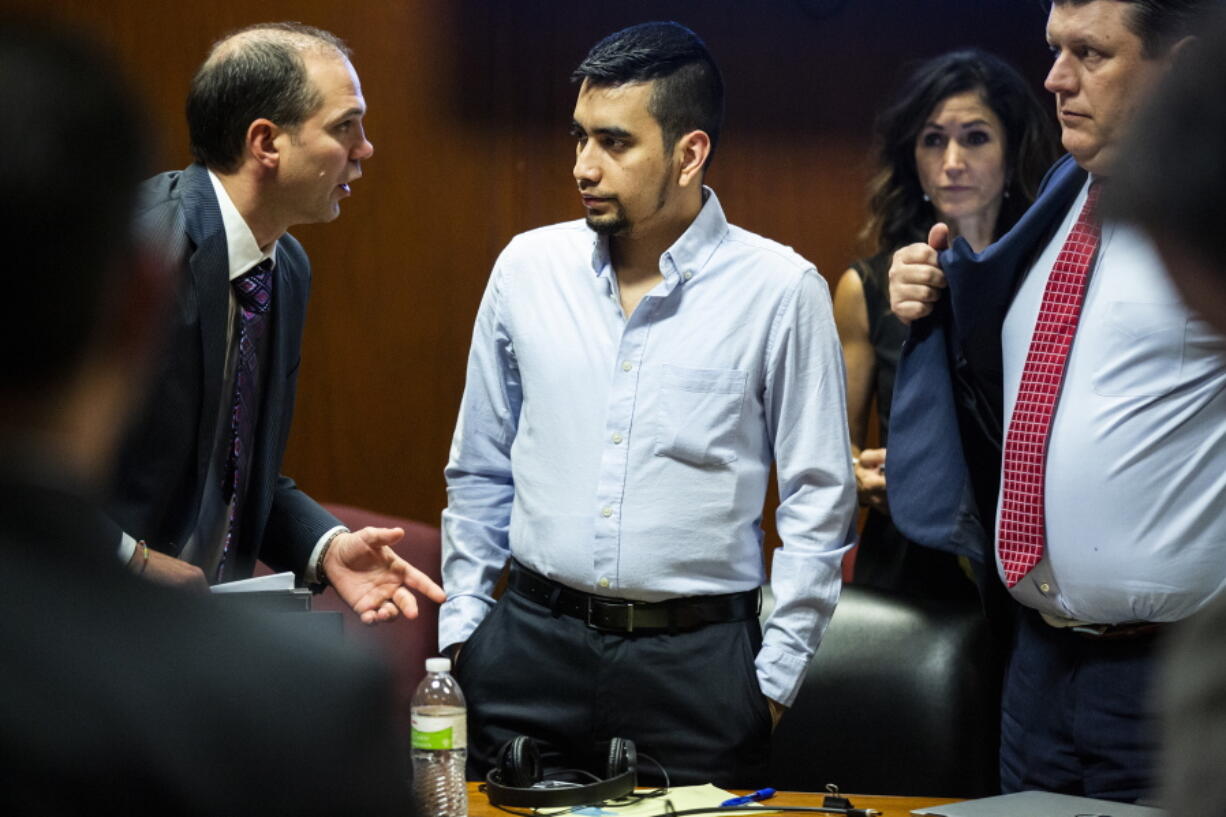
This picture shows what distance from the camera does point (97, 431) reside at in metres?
0.75

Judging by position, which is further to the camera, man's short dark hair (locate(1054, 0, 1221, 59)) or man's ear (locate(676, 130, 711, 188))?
man's ear (locate(676, 130, 711, 188))

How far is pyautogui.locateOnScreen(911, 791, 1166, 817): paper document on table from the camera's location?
1794 mm

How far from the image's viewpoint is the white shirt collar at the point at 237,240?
2367mm

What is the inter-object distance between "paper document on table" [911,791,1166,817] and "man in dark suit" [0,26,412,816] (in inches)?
49.6

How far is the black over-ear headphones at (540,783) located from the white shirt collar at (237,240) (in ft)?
3.20

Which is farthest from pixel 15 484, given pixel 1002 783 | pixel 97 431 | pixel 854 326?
pixel 854 326

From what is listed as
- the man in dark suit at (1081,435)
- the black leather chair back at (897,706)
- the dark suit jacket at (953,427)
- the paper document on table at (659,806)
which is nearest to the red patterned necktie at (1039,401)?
the man in dark suit at (1081,435)

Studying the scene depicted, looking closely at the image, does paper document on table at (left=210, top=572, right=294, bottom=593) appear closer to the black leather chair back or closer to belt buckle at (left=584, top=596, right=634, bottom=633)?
belt buckle at (left=584, top=596, right=634, bottom=633)

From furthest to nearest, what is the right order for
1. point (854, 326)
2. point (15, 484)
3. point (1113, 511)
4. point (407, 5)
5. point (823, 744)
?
point (407, 5) → point (854, 326) → point (823, 744) → point (1113, 511) → point (15, 484)

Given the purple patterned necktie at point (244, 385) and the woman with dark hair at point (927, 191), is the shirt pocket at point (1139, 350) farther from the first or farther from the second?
the purple patterned necktie at point (244, 385)

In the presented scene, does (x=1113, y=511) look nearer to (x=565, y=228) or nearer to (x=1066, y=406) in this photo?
(x=1066, y=406)

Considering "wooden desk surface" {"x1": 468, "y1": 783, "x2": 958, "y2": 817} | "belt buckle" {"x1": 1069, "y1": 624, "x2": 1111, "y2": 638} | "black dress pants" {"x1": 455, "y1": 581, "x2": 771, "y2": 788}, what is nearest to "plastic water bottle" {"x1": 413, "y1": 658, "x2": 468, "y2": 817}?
"wooden desk surface" {"x1": 468, "y1": 783, "x2": 958, "y2": 817}

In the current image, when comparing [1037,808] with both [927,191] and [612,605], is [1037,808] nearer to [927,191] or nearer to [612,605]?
[612,605]

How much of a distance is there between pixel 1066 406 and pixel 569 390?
2.74 ft
